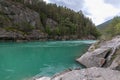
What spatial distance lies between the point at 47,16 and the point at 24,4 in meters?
18.5

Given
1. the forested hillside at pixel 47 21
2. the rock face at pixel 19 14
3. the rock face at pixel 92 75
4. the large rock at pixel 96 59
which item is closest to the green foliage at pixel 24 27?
the forested hillside at pixel 47 21

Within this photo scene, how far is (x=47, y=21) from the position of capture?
395 ft

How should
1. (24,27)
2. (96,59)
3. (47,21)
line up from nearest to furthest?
1. (96,59)
2. (24,27)
3. (47,21)

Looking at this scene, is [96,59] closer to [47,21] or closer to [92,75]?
[92,75]

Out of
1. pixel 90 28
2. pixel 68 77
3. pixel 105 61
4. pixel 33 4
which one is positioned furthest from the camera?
pixel 90 28

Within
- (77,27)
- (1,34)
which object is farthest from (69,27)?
(1,34)

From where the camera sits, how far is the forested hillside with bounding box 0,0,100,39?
3782 inches

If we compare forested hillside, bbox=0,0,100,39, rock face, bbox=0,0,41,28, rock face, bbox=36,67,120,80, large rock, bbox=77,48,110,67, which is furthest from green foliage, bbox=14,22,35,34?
rock face, bbox=36,67,120,80

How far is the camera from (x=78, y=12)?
161875mm

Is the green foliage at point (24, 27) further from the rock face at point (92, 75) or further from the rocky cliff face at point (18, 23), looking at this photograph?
the rock face at point (92, 75)

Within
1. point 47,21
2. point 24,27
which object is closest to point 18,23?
point 24,27

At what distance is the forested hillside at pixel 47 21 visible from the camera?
96.1 metres

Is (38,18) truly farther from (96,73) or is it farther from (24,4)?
(96,73)

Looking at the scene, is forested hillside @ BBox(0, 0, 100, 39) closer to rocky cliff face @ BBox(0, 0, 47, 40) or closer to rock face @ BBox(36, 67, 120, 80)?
rocky cliff face @ BBox(0, 0, 47, 40)
